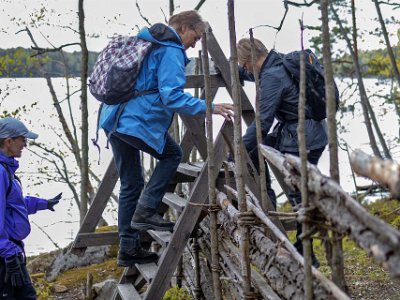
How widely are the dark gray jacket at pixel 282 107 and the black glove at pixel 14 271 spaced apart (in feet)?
5.86

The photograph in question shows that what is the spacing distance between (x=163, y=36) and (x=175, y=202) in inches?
51.5

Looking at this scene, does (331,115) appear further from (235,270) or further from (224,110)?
(235,270)

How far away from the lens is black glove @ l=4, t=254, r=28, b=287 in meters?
3.67

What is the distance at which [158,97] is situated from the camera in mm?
3627

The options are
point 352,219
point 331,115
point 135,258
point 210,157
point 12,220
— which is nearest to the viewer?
point 352,219

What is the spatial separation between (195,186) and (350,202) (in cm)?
227

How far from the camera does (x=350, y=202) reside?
1.66 meters

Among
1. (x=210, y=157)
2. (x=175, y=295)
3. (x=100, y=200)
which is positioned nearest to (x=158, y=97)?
(x=210, y=157)

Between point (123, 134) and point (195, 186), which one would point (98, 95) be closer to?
point (123, 134)

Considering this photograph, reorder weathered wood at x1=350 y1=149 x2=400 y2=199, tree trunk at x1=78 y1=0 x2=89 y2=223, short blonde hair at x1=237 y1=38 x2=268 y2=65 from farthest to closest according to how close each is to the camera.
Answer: tree trunk at x1=78 y1=0 x2=89 y2=223
short blonde hair at x1=237 y1=38 x2=268 y2=65
weathered wood at x1=350 y1=149 x2=400 y2=199

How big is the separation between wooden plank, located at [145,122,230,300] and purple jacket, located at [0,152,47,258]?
906mm

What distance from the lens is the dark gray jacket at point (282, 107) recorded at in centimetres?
391

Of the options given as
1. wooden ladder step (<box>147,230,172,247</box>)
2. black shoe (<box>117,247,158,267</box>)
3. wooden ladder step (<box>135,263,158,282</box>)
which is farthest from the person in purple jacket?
wooden ladder step (<box>147,230,172,247</box>)

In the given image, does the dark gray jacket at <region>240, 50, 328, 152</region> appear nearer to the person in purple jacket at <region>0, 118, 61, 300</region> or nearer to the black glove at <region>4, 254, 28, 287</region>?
the person in purple jacket at <region>0, 118, 61, 300</region>
